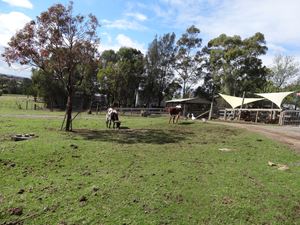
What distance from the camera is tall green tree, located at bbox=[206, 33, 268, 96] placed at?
4916 centimetres

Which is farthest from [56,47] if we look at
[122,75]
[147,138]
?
[122,75]

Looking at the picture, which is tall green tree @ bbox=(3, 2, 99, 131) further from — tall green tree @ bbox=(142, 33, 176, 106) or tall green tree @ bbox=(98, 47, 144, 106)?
tall green tree @ bbox=(142, 33, 176, 106)

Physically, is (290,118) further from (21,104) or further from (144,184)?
(21,104)

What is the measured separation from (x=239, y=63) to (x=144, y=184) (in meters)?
46.1

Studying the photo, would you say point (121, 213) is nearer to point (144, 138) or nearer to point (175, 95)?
point (144, 138)

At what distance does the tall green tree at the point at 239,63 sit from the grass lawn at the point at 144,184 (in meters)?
40.0

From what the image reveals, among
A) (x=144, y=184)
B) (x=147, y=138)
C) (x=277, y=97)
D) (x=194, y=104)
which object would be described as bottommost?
(x=144, y=184)

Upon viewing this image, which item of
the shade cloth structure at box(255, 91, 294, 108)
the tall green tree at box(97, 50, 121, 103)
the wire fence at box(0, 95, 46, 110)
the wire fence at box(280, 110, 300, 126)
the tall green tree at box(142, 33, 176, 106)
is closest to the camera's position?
the wire fence at box(280, 110, 300, 126)

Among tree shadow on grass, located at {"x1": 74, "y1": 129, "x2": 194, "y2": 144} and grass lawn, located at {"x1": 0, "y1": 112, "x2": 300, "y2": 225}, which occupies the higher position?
tree shadow on grass, located at {"x1": 74, "y1": 129, "x2": 194, "y2": 144}

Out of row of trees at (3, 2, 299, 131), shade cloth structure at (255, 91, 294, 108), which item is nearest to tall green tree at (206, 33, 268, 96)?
row of trees at (3, 2, 299, 131)

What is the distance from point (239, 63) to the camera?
164 feet

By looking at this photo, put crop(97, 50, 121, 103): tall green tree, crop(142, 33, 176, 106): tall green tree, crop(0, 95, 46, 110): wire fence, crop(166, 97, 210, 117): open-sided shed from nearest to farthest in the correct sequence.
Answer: crop(0, 95, 46, 110): wire fence
crop(166, 97, 210, 117): open-sided shed
crop(97, 50, 121, 103): tall green tree
crop(142, 33, 176, 106): tall green tree

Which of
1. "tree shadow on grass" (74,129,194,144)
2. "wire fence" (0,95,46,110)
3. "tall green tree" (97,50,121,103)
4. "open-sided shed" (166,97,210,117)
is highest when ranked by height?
"tall green tree" (97,50,121,103)

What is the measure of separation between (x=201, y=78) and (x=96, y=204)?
180 feet
